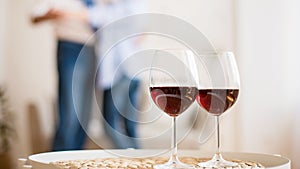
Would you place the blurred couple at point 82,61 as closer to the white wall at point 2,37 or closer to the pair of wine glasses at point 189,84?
the white wall at point 2,37

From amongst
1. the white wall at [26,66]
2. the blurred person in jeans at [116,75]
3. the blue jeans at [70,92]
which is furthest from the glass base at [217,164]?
the white wall at [26,66]

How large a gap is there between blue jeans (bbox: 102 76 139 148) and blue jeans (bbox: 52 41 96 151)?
131 millimetres

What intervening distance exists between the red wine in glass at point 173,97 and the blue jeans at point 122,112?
194 centimetres

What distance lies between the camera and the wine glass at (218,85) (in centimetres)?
86

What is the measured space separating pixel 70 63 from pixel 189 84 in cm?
222

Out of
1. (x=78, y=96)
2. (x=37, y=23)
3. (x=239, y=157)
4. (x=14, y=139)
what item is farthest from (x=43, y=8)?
(x=239, y=157)

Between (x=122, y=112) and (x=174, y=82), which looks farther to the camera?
(x=122, y=112)

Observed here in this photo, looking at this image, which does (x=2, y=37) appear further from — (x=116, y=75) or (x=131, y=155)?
(x=131, y=155)

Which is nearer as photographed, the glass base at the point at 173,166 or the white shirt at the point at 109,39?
the glass base at the point at 173,166

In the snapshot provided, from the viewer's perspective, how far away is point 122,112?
111 inches

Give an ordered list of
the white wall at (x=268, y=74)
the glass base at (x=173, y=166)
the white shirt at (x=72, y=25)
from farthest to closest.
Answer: the white shirt at (x=72, y=25), the white wall at (x=268, y=74), the glass base at (x=173, y=166)

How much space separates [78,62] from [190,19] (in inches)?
28.7

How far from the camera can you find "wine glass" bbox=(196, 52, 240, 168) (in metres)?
0.86

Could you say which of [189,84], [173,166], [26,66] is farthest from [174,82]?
[26,66]
